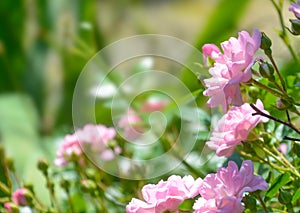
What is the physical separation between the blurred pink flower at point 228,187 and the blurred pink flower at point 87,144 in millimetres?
337

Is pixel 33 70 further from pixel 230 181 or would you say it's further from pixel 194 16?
pixel 230 181

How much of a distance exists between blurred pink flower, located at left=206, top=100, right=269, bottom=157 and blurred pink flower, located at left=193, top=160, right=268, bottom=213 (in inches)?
1.8

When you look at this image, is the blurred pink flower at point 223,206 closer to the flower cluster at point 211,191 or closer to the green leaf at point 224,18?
the flower cluster at point 211,191

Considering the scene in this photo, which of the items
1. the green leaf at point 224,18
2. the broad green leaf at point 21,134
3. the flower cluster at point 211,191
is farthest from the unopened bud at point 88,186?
the green leaf at point 224,18

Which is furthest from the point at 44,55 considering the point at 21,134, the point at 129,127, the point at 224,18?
the point at 129,127

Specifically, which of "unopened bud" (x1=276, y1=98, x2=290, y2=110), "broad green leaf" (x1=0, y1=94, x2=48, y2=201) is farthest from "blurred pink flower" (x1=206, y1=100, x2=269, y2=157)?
"broad green leaf" (x1=0, y1=94, x2=48, y2=201)

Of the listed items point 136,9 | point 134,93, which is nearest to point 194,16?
point 136,9

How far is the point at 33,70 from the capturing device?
2.38 meters

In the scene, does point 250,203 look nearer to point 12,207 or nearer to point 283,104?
point 283,104

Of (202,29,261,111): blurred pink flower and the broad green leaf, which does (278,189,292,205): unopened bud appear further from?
the broad green leaf

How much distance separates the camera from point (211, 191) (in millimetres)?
538

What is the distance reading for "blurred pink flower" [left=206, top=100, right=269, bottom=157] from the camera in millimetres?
596

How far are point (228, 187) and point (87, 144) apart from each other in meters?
0.42

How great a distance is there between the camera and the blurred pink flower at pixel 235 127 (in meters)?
0.60
